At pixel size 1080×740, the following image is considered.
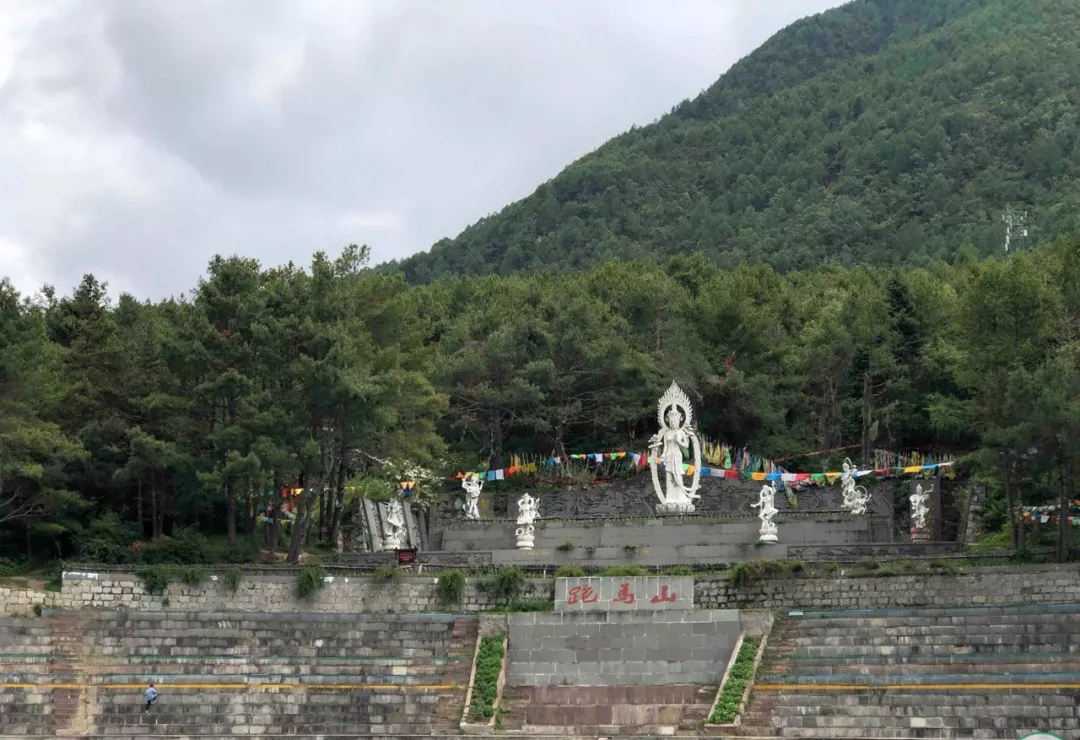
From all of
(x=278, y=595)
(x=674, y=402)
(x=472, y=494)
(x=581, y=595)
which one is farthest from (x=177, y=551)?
(x=674, y=402)

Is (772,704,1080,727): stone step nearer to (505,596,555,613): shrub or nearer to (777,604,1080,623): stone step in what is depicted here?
(777,604,1080,623): stone step

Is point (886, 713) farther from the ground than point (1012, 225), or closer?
closer

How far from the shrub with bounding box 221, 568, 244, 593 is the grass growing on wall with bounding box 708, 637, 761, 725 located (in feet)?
46.0

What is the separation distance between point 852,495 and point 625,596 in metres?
9.99

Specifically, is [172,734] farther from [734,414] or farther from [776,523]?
[734,414]

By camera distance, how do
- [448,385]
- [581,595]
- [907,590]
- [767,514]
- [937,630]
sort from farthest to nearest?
1. [448,385]
2. [767,514]
3. [581,595]
4. [907,590]
5. [937,630]

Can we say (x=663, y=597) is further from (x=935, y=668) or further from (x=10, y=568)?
(x=10, y=568)

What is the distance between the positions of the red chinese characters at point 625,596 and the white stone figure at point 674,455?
7.70 metres

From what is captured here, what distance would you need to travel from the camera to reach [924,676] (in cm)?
3506

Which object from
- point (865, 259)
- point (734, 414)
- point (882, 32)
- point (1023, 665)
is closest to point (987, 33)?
point (882, 32)

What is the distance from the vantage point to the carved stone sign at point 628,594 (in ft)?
132

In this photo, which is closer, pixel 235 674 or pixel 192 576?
pixel 235 674

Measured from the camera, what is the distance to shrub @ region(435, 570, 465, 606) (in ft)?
138

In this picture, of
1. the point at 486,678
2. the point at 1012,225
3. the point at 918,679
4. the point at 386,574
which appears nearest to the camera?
the point at 918,679
